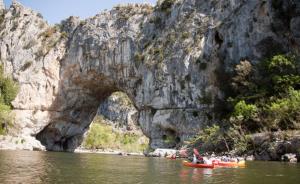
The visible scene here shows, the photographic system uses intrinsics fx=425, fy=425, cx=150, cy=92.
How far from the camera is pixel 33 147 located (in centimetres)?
5712

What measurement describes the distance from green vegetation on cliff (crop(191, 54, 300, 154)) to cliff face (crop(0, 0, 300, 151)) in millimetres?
2728

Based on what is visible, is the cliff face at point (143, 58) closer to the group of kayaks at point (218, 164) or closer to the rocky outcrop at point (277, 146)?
the rocky outcrop at point (277, 146)

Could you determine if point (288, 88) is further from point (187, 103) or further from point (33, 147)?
point (33, 147)

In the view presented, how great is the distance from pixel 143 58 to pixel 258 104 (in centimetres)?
2019

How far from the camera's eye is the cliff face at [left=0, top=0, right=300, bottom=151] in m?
43.1

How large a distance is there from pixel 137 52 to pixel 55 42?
14962 millimetres

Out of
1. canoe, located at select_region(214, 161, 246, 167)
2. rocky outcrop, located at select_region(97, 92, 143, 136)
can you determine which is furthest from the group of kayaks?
rocky outcrop, located at select_region(97, 92, 143, 136)

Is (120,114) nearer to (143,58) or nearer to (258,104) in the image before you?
(143,58)

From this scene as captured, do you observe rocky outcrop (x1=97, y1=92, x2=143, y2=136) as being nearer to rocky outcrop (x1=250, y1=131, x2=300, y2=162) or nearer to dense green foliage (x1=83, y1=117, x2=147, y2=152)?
dense green foliage (x1=83, y1=117, x2=147, y2=152)

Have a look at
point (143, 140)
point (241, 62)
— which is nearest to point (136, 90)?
point (241, 62)

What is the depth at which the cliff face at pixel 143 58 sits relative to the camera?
4306cm

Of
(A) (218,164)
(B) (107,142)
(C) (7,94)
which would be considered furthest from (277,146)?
(B) (107,142)

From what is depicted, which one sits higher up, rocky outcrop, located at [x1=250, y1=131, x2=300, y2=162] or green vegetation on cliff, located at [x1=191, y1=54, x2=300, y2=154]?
green vegetation on cliff, located at [x1=191, y1=54, x2=300, y2=154]

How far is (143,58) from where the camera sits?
5262 centimetres
